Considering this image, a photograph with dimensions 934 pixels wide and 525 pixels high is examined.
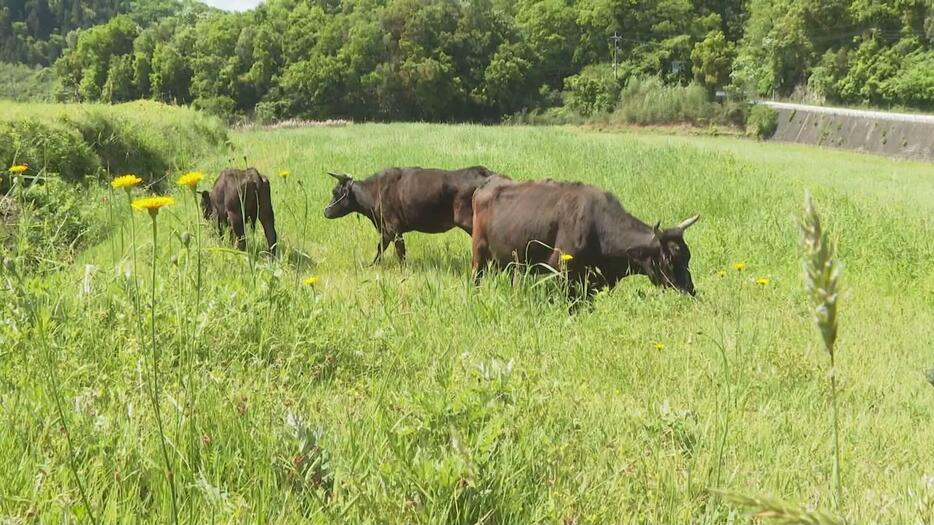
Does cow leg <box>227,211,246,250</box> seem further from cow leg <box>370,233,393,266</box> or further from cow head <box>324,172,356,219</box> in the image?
cow leg <box>370,233,393,266</box>

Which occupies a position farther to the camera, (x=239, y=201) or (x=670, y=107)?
(x=670, y=107)

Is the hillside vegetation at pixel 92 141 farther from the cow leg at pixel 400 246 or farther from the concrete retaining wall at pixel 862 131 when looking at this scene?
the concrete retaining wall at pixel 862 131

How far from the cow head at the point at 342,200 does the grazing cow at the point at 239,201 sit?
Answer: 3.98 feet

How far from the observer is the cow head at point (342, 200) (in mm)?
8594

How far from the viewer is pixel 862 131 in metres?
35.7

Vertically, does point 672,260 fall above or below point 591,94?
above

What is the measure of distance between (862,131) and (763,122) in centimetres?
1016

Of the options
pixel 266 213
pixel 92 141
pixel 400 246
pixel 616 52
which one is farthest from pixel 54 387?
pixel 616 52

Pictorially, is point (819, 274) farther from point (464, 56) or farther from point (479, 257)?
point (464, 56)

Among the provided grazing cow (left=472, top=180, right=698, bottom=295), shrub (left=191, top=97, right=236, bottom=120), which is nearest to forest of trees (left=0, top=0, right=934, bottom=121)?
shrub (left=191, top=97, right=236, bottom=120)

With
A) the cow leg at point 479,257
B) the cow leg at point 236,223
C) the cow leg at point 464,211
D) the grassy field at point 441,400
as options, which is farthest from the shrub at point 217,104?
the cow leg at point 479,257

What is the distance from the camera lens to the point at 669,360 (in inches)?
154

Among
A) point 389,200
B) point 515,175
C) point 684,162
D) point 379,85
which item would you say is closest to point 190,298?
point 389,200

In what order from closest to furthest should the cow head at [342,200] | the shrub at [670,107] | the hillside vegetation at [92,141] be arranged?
the cow head at [342,200] → the hillside vegetation at [92,141] → the shrub at [670,107]
